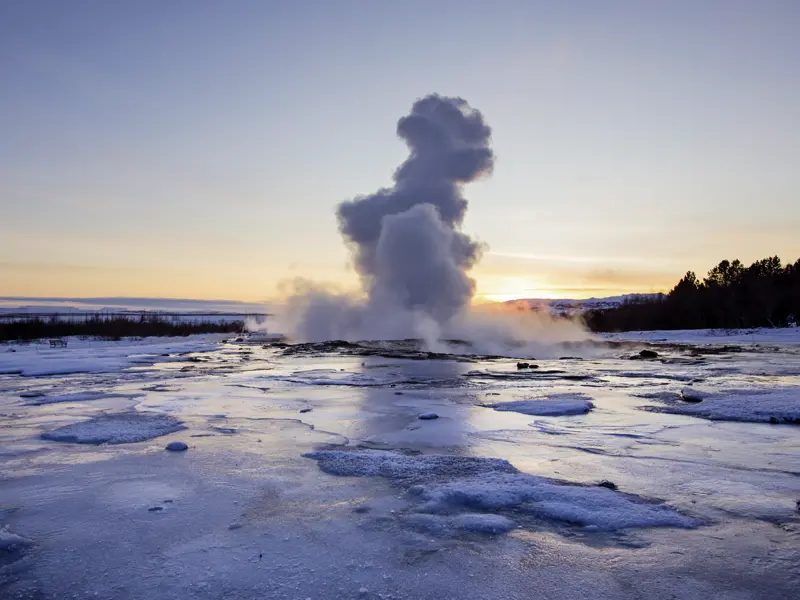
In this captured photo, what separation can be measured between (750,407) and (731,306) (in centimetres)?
5622

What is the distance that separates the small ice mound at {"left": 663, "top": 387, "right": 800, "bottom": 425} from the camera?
10062 millimetres

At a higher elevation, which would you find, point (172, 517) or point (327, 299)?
point (327, 299)

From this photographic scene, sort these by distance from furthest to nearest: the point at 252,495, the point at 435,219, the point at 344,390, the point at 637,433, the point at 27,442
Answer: the point at 435,219 < the point at 344,390 < the point at 637,433 < the point at 27,442 < the point at 252,495

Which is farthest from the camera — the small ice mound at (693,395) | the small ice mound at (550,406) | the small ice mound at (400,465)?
the small ice mound at (693,395)

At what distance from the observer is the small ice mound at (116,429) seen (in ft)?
27.5

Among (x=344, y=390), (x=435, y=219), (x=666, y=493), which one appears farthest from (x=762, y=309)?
(x=666, y=493)

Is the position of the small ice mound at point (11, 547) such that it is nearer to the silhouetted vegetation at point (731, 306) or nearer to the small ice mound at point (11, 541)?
the small ice mound at point (11, 541)

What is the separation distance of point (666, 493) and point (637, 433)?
3.37 metres

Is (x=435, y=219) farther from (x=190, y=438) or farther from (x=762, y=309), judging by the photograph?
(x=762, y=309)

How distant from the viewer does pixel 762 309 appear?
57.0 m

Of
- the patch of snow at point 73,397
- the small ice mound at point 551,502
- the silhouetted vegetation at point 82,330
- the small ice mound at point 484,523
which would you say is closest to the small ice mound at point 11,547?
the small ice mound at point 551,502

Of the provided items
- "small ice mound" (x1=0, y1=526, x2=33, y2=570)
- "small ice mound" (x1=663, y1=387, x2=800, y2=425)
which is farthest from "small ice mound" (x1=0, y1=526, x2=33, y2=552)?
"small ice mound" (x1=663, y1=387, x2=800, y2=425)

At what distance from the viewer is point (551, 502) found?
208 inches

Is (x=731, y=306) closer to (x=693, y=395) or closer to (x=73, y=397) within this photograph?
(x=693, y=395)
